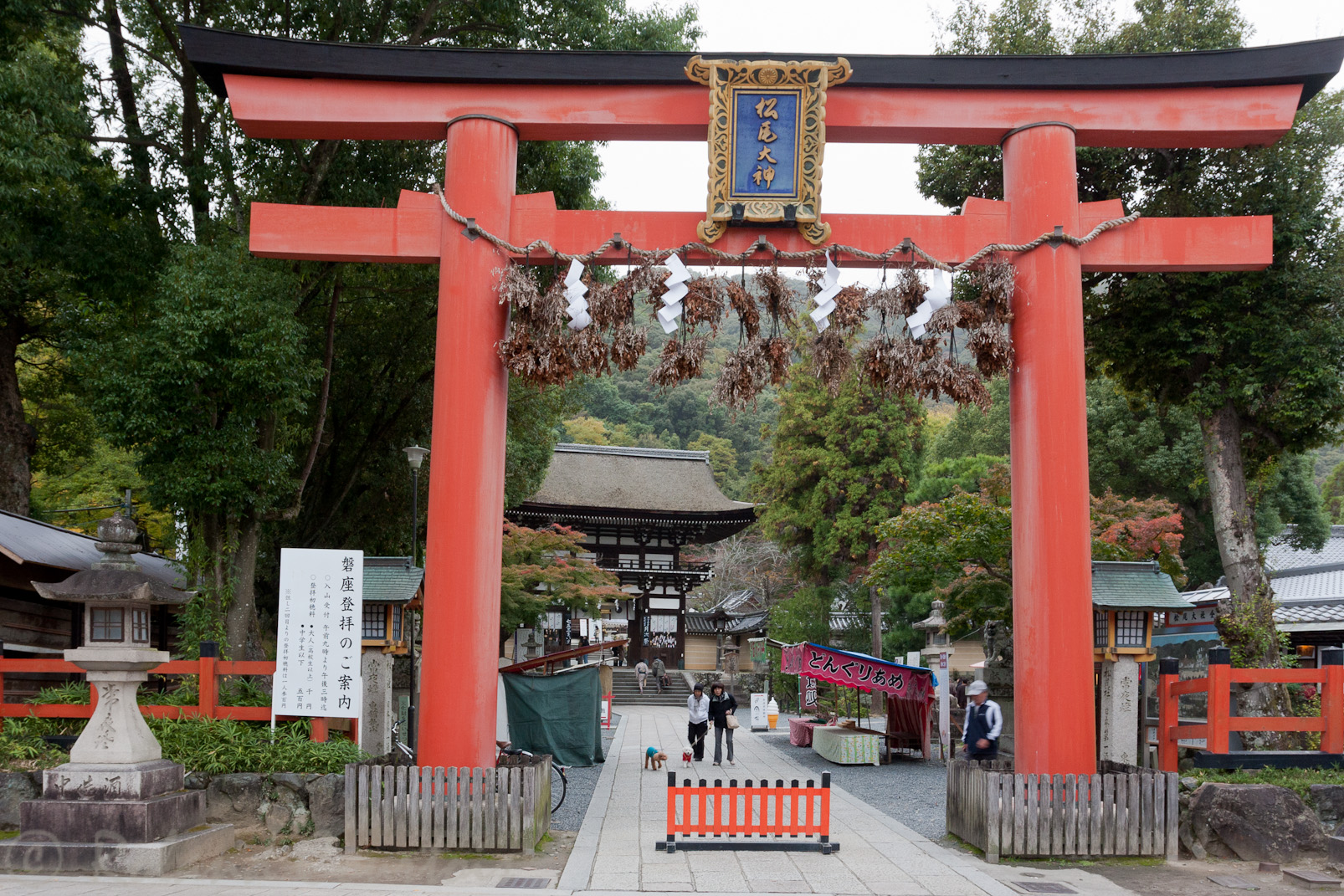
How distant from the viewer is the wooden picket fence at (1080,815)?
24.3 ft

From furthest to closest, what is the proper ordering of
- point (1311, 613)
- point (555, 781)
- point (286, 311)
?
point (1311, 613) → point (555, 781) → point (286, 311)

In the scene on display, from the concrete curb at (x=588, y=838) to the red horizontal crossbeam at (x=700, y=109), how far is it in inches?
242

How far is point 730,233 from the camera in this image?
8266 mm

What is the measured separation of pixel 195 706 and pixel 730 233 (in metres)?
6.60

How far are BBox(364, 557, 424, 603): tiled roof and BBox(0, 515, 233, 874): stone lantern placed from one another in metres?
3.29

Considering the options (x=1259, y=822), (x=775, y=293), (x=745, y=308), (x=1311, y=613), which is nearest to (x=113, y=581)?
(x=745, y=308)

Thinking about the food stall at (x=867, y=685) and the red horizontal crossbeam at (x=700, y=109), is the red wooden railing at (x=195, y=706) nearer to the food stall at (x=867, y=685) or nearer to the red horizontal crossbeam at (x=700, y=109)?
the red horizontal crossbeam at (x=700, y=109)

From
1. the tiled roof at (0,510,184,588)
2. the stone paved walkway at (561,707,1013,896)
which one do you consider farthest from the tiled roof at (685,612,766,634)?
the stone paved walkway at (561,707,1013,896)

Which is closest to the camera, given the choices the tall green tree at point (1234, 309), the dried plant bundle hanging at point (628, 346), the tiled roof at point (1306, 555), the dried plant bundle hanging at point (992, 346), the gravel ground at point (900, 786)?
the dried plant bundle hanging at point (992, 346)

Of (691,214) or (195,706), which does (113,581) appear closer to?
(195,706)

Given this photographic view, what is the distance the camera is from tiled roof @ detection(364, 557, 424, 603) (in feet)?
37.5

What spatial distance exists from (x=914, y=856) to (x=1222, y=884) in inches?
87.7

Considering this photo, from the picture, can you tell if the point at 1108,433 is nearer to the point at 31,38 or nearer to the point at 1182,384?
the point at 1182,384

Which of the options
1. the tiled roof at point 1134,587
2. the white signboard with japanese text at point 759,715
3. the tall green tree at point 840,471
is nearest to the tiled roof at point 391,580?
the tiled roof at point 1134,587
